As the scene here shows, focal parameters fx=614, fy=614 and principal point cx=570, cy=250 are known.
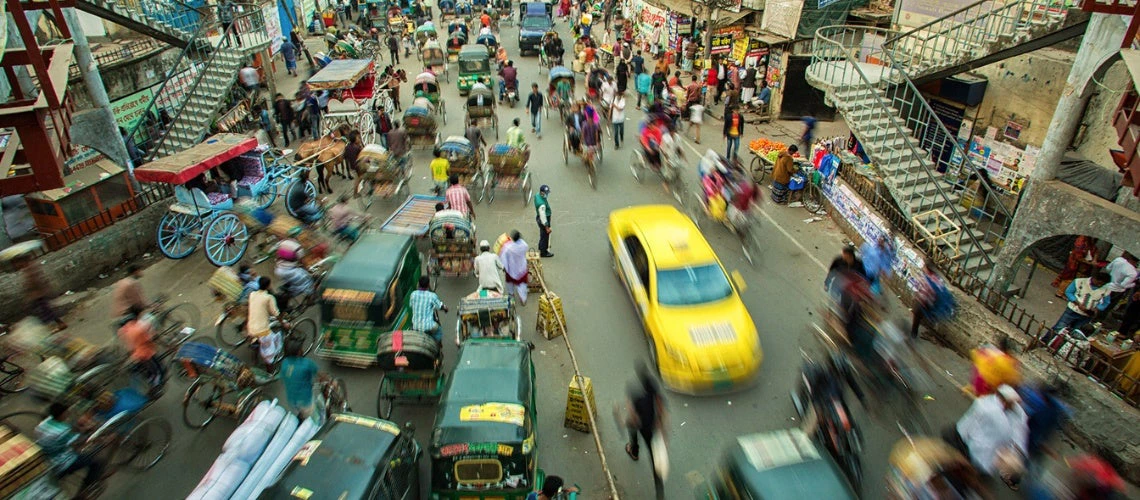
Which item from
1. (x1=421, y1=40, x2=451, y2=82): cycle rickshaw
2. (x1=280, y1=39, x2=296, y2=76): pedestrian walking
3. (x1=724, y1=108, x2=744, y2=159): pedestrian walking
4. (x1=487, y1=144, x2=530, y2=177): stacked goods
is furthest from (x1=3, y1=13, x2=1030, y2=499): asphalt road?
(x1=280, y1=39, x2=296, y2=76): pedestrian walking

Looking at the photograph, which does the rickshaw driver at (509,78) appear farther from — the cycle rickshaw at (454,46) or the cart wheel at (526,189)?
the cart wheel at (526,189)

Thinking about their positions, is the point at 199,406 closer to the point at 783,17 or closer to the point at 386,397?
the point at 386,397

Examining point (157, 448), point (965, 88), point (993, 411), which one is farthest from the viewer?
point (965, 88)

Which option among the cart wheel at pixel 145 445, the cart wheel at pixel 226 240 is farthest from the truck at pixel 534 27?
the cart wheel at pixel 145 445

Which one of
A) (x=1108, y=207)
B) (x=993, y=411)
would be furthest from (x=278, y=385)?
(x=1108, y=207)

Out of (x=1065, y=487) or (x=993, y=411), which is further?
(x=993, y=411)

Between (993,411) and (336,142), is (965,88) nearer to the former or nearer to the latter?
(993,411)

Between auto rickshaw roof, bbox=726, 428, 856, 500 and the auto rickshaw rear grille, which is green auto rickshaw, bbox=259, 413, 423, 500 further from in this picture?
auto rickshaw roof, bbox=726, 428, 856, 500
